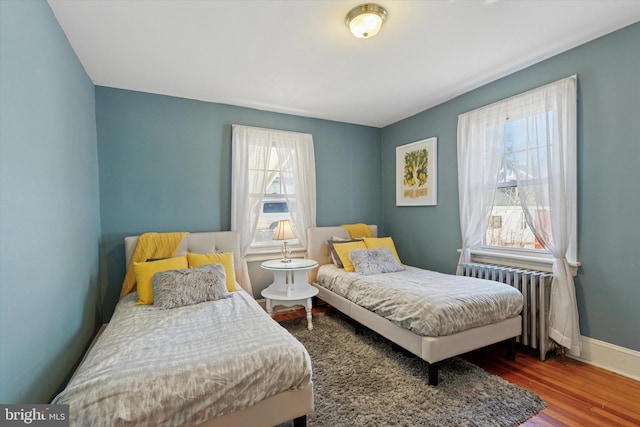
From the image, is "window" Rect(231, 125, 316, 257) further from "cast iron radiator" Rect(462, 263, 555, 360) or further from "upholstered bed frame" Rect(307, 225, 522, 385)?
"cast iron radiator" Rect(462, 263, 555, 360)

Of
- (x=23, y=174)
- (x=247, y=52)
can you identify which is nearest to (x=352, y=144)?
(x=247, y=52)

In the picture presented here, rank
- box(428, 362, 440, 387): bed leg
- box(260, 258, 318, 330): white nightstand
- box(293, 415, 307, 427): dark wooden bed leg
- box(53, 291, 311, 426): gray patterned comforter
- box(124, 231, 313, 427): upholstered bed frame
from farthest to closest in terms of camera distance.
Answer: box(260, 258, 318, 330): white nightstand
box(428, 362, 440, 387): bed leg
box(293, 415, 307, 427): dark wooden bed leg
box(124, 231, 313, 427): upholstered bed frame
box(53, 291, 311, 426): gray patterned comforter

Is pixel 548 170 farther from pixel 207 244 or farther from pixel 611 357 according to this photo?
pixel 207 244

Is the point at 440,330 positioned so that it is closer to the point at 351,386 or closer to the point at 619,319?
the point at 351,386

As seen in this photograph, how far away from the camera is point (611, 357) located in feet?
7.06

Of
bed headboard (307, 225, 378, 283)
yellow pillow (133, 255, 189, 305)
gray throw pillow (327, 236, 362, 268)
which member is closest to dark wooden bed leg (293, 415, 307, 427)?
yellow pillow (133, 255, 189, 305)

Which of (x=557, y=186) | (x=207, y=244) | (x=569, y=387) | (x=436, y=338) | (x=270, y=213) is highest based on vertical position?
(x=557, y=186)

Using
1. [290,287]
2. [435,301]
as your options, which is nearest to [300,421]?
[435,301]

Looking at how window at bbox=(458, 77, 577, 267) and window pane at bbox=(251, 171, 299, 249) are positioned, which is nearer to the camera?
window at bbox=(458, 77, 577, 267)

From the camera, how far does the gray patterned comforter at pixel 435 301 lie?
2039mm

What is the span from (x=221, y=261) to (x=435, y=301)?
1982 mm

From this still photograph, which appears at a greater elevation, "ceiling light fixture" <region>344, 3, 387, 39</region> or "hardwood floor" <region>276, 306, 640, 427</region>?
"ceiling light fixture" <region>344, 3, 387, 39</region>

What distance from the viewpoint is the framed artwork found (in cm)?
360

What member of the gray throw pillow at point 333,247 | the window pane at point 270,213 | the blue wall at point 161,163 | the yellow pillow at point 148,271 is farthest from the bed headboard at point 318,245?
the yellow pillow at point 148,271
